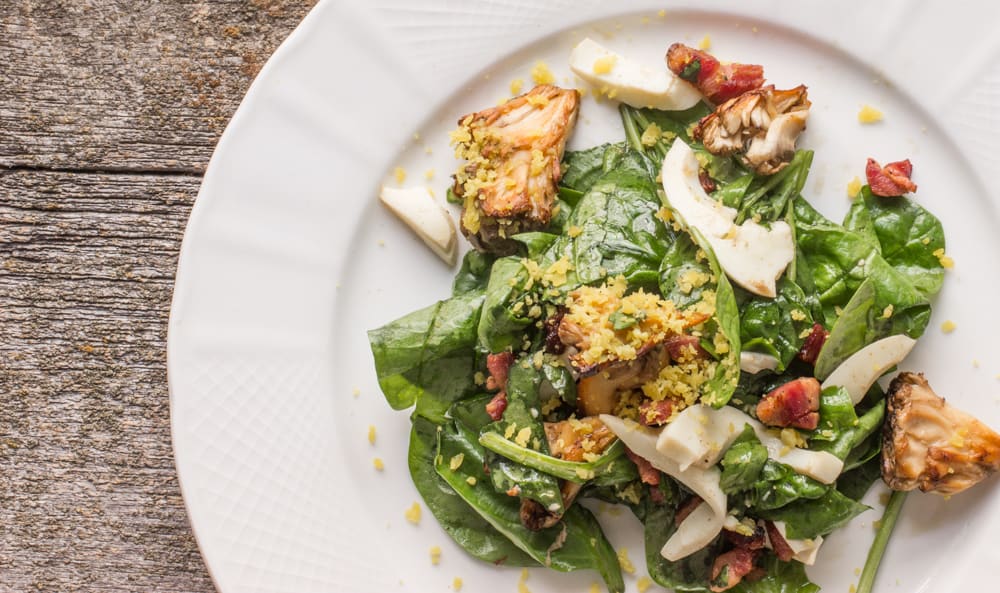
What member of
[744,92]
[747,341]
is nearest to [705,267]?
[747,341]

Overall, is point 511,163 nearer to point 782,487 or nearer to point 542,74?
point 542,74

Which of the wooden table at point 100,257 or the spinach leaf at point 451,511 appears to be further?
the wooden table at point 100,257

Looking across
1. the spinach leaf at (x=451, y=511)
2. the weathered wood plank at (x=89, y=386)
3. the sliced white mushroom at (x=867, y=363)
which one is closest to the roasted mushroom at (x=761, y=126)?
the sliced white mushroom at (x=867, y=363)

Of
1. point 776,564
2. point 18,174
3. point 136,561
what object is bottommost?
point 136,561

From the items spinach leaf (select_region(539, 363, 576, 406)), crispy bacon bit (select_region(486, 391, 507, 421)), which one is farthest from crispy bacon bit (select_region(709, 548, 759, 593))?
crispy bacon bit (select_region(486, 391, 507, 421))

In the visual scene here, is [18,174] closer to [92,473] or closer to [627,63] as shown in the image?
[92,473]

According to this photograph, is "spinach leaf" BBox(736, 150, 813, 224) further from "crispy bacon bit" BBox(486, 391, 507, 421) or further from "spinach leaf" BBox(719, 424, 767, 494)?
"crispy bacon bit" BBox(486, 391, 507, 421)

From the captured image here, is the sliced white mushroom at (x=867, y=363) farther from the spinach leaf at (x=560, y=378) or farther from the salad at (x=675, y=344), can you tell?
the spinach leaf at (x=560, y=378)
